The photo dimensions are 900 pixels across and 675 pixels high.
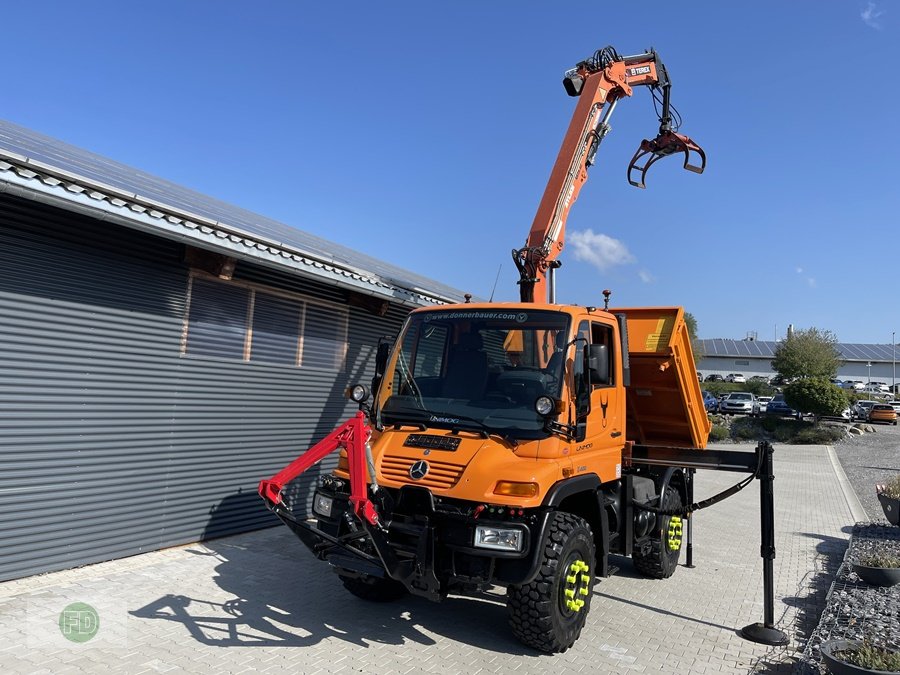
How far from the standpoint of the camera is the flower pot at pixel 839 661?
3747 millimetres

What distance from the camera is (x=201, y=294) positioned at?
23.1 ft

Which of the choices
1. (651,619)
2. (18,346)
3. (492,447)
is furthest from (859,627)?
(18,346)

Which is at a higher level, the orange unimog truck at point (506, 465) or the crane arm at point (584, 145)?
the crane arm at point (584, 145)

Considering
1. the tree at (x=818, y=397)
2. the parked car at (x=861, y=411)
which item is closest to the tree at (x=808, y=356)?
the parked car at (x=861, y=411)

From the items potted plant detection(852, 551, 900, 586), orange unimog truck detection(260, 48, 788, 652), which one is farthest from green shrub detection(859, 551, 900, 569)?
orange unimog truck detection(260, 48, 788, 652)

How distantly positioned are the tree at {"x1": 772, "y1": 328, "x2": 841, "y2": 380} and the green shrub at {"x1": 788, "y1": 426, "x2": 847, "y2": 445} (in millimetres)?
14823

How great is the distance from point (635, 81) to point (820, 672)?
26.0 feet

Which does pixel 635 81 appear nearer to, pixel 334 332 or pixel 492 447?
pixel 334 332

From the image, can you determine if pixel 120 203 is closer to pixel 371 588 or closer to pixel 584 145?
pixel 371 588

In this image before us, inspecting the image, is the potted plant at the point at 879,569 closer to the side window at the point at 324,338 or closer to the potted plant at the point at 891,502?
the potted plant at the point at 891,502

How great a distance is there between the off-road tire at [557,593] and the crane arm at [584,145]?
3545mm

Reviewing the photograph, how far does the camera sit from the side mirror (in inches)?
191

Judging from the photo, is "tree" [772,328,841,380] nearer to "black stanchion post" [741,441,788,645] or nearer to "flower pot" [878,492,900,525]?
"flower pot" [878,492,900,525]

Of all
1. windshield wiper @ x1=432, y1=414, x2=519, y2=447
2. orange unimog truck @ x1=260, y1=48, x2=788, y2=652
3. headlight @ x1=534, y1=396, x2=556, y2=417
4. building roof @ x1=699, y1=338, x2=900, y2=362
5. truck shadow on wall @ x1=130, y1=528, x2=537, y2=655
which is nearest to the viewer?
orange unimog truck @ x1=260, y1=48, x2=788, y2=652
